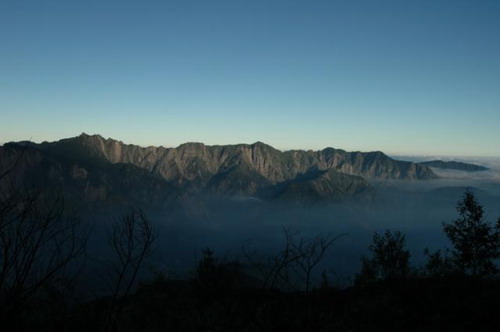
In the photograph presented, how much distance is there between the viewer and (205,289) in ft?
112

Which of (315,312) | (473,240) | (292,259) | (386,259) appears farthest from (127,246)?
(386,259)

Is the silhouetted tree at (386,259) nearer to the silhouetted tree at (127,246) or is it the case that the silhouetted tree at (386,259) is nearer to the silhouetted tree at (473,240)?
the silhouetted tree at (473,240)

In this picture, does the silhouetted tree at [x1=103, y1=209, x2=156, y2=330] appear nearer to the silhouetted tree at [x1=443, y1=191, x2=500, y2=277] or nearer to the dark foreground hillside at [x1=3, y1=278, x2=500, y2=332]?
the dark foreground hillside at [x1=3, y1=278, x2=500, y2=332]

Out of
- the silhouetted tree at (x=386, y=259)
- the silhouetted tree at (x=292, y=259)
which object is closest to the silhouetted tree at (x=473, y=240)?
the silhouetted tree at (x=386, y=259)

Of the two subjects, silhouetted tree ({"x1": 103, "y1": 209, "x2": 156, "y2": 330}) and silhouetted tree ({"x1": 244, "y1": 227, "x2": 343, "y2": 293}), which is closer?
silhouetted tree ({"x1": 103, "y1": 209, "x2": 156, "y2": 330})

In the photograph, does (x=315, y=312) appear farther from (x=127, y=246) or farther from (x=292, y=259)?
(x=127, y=246)

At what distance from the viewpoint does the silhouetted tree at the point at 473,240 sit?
47906mm

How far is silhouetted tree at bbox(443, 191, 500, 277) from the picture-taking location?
47906 millimetres

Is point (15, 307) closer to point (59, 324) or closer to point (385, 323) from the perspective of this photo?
point (59, 324)

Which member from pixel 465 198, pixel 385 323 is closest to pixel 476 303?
pixel 385 323

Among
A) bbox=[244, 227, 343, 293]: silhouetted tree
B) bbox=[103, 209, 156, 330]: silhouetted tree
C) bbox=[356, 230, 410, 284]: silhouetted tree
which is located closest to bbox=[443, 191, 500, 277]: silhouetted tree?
bbox=[356, 230, 410, 284]: silhouetted tree

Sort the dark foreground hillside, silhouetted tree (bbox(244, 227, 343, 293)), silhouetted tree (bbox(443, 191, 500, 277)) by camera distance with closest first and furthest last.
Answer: silhouetted tree (bbox(244, 227, 343, 293))
the dark foreground hillside
silhouetted tree (bbox(443, 191, 500, 277))

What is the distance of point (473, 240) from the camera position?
48875mm

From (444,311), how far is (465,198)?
1313 inches
